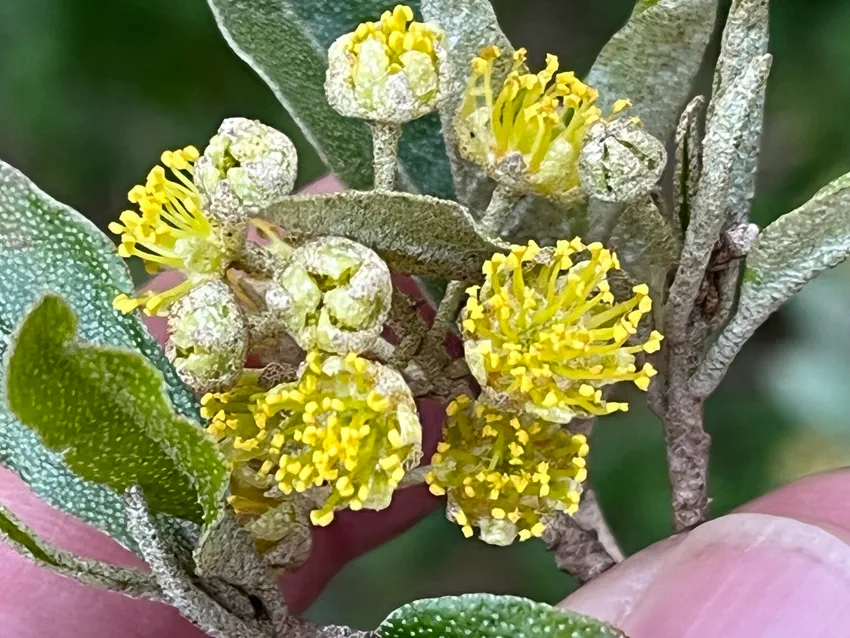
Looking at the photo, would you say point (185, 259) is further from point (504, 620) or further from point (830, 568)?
point (830, 568)

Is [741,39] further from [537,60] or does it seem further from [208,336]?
[537,60]

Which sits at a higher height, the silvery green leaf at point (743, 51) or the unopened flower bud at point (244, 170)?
the silvery green leaf at point (743, 51)

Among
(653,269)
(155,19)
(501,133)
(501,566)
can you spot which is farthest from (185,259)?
(501,566)

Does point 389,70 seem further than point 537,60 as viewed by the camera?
No

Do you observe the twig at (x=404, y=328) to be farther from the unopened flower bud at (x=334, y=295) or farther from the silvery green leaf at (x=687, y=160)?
the silvery green leaf at (x=687, y=160)

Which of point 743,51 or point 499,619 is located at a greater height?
point 743,51

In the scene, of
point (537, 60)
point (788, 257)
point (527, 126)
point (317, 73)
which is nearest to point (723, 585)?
point (788, 257)

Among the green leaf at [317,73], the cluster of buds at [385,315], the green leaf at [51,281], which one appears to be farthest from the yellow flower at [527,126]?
the green leaf at [51,281]
